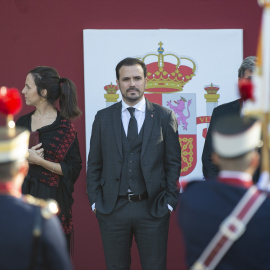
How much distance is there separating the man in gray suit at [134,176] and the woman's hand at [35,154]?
363 millimetres

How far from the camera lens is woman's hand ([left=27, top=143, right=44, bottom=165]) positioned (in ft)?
13.9

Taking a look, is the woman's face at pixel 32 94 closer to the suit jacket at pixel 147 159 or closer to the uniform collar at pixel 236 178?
the suit jacket at pixel 147 159

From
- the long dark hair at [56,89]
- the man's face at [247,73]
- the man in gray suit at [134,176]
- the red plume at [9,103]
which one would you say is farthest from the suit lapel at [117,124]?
the red plume at [9,103]

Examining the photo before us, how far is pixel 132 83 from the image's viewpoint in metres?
4.36

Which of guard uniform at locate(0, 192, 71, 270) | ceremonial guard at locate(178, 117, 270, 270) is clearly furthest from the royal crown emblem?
guard uniform at locate(0, 192, 71, 270)

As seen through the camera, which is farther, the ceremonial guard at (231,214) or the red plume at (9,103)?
the red plume at (9,103)

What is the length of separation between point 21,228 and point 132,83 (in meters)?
2.15

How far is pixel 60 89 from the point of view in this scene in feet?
14.9

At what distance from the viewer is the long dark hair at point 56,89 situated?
14.7 feet

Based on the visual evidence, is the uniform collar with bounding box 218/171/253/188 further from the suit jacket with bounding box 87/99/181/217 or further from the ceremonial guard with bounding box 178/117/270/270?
the suit jacket with bounding box 87/99/181/217

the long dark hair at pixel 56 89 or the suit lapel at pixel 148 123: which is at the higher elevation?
the long dark hair at pixel 56 89

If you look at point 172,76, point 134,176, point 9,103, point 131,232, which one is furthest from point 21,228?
point 172,76

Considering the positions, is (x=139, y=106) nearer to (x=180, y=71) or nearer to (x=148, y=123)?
(x=148, y=123)

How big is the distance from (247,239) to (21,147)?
1.02m
